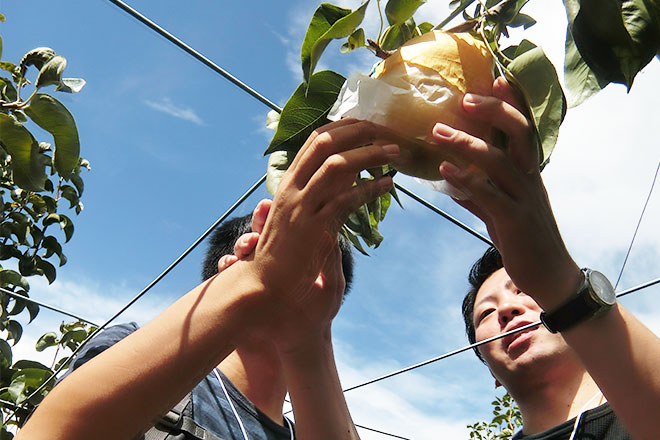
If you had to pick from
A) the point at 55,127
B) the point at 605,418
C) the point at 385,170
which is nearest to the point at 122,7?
the point at 55,127

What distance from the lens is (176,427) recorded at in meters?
0.91

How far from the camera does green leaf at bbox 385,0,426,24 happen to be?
685 millimetres

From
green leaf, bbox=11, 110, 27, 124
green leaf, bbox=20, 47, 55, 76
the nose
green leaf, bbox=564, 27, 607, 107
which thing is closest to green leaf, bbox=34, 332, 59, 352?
green leaf, bbox=11, 110, 27, 124

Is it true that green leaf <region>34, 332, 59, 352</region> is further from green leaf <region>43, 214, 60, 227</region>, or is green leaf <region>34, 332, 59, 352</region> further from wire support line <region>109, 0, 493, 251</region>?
wire support line <region>109, 0, 493, 251</region>

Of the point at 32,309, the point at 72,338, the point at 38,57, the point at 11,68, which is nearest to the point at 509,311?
the point at 38,57

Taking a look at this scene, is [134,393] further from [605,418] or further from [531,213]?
[605,418]

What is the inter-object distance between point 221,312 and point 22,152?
803 millimetres

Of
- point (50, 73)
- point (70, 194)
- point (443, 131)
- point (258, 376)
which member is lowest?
point (443, 131)

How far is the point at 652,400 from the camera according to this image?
729 mm

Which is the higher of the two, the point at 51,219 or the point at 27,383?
the point at 51,219

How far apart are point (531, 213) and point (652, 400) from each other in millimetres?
259

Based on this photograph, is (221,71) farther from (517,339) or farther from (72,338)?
(72,338)

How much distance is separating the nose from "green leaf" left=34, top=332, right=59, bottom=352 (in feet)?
6.62

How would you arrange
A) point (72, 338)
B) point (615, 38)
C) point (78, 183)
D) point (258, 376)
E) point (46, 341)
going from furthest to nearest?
point (46, 341) < point (72, 338) < point (78, 183) < point (258, 376) < point (615, 38)
